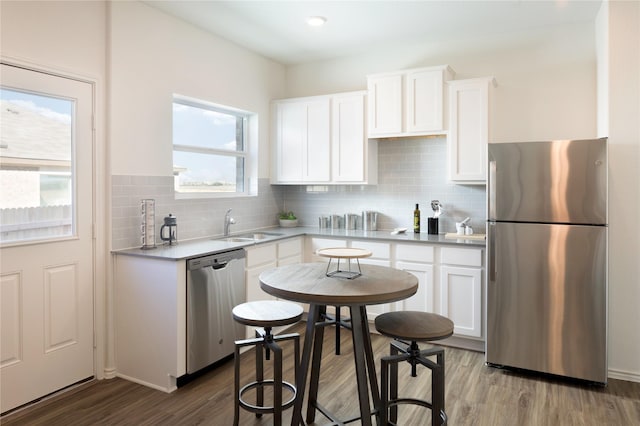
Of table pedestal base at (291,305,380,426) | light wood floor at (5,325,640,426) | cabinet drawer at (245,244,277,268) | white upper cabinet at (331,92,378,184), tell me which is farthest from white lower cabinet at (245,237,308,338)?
table pedestal base at (291,305,380,426)

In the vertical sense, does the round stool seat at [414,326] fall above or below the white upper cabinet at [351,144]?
below

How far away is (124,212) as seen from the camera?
320cm

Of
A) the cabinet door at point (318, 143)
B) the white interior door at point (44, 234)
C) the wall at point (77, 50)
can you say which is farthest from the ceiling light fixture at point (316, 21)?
the white interior door at point (44, 234)

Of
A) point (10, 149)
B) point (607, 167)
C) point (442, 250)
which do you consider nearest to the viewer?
point (10, 149)

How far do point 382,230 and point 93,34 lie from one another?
313 centimetres

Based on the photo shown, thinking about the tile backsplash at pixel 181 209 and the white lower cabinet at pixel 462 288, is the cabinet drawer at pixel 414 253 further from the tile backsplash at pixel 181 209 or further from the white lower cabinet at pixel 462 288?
the tile backsplash at pixel 181 209

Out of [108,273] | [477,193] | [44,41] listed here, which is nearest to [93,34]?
[44,41]

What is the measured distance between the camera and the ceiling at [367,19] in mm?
3418

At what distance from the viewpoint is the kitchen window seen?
385cm

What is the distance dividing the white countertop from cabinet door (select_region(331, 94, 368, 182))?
601 mm

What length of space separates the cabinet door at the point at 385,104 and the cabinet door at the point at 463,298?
4.75ft

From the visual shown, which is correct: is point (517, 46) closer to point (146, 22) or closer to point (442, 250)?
point (442, 250)

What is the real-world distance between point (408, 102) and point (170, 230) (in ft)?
7.99

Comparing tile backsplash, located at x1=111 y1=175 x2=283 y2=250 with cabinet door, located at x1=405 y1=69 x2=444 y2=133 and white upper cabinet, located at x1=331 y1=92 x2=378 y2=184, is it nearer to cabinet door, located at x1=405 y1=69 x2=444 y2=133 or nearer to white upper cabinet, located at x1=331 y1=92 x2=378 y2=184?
white upper cabinet, located at x1=331 y1=92 x2=378 y2=184
